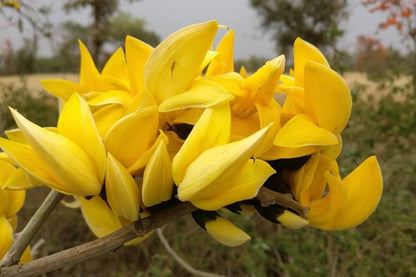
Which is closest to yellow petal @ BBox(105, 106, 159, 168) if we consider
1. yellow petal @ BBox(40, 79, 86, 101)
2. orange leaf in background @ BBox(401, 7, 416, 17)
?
yellow petal @ BBox(40, 79, 86, 101)

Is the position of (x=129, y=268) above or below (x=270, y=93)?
below

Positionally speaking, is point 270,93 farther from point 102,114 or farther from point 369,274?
point 369,274

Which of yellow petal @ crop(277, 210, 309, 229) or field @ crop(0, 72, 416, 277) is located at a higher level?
yellow petal @ crop(277, 210, 309, 229)

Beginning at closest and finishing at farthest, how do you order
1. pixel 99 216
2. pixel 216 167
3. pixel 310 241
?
pixel 216 167 < pixel 99 216 < pixel 310 241

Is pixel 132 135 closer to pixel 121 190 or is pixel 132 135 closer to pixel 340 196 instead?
pixel 121 190

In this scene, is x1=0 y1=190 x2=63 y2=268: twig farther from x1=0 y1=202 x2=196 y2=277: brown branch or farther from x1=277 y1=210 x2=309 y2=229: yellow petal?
x1=277 y1=210 x2=309 y2=229: yellow petal

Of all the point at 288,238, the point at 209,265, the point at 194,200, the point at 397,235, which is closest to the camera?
the point at 194,200

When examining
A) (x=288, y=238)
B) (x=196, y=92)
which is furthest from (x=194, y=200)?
(x=288, y=238)

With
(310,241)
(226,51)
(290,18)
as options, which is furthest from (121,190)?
(290,18)
